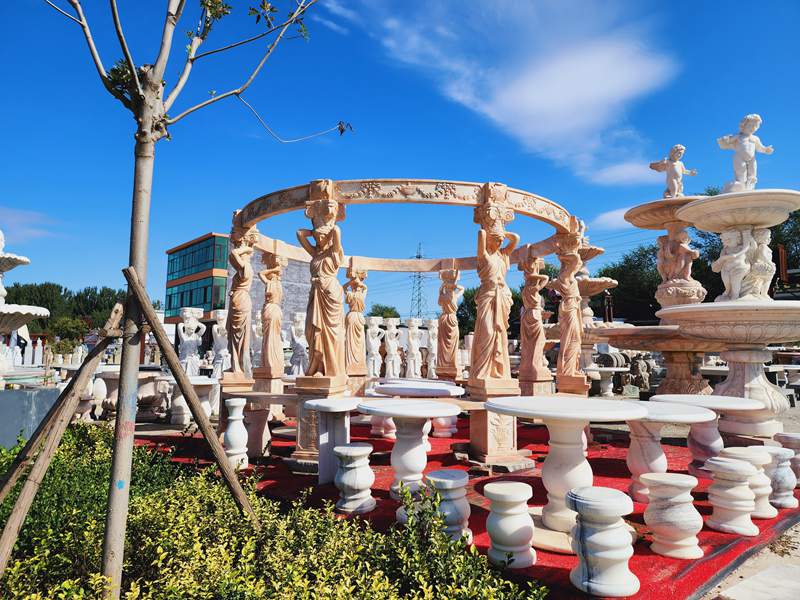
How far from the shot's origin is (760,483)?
416 centimetres

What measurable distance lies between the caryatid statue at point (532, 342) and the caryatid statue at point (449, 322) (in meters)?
2.89

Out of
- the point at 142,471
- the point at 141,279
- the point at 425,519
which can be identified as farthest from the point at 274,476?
the point at 141,279

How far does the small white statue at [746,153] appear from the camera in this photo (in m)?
7.59

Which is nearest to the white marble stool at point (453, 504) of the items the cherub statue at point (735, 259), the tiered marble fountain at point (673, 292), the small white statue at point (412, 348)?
the cherub statue at point (735, 259)

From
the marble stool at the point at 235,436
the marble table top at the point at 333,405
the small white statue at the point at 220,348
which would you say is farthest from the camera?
the small white statue at the point at 220,348

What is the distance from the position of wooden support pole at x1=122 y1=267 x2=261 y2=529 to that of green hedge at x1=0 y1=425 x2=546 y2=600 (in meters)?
0.16

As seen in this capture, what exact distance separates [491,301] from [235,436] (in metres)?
3.72

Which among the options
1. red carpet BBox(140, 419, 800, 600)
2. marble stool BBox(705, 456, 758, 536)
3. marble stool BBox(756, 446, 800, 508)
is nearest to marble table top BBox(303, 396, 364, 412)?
red carpet BBox(140, 419, 800, 600)

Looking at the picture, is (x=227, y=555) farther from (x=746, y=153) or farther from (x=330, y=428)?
(x=746, y=153)

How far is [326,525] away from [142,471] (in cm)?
218

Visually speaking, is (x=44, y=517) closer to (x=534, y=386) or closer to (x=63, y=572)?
(x=63, y=572)

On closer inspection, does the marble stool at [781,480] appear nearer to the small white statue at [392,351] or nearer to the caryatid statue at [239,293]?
the caryatid statue at [239,293]

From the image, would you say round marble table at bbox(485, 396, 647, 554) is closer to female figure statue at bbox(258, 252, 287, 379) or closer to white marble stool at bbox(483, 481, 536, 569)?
white marble stool at bbox(483, 481, 536, 569)

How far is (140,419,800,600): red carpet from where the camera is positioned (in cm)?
308
